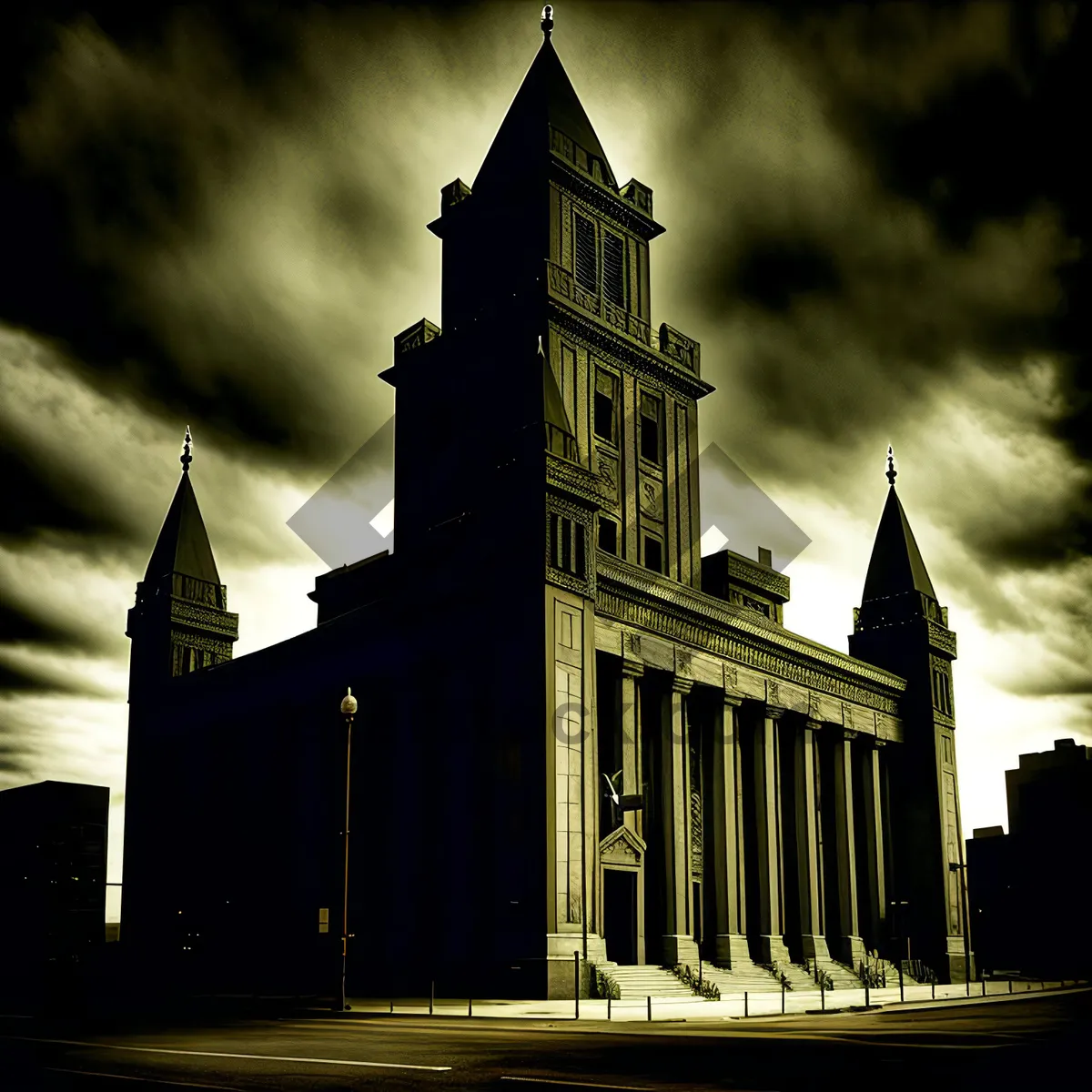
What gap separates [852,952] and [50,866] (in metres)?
47.8

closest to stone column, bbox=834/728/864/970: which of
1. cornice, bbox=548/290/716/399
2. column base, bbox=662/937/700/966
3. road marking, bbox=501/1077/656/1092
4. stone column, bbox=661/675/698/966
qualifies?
stone column, bbox=661/675/698/966

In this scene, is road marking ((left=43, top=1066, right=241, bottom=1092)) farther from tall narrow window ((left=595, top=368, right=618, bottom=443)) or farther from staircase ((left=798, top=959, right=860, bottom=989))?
staircase ((left=798, top=959, right=860, bottom=989))

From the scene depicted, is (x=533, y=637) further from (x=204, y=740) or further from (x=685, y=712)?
(x=204, y=740)

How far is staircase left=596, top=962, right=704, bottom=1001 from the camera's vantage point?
1674 inches

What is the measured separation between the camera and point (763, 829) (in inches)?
2207

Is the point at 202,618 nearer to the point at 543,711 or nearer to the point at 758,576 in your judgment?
the point at 758,576

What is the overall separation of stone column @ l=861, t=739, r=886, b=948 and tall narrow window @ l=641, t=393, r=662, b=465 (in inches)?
784

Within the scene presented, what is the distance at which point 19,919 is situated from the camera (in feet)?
70.2

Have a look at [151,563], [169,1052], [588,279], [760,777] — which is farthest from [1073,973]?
[169,1052]

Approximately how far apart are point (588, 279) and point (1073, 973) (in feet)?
195

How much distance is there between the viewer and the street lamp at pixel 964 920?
65938mm

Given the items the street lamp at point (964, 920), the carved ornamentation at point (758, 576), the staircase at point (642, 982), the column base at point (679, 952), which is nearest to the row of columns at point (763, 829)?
the column base at point (679, 952)

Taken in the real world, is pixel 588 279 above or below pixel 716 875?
above

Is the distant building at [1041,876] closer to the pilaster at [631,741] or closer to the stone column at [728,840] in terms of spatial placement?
the stone column at [728,840]
